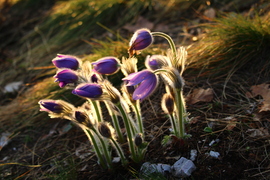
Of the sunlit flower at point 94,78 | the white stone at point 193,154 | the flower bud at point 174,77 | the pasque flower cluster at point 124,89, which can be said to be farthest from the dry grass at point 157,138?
the sunlit flower at point 94,78

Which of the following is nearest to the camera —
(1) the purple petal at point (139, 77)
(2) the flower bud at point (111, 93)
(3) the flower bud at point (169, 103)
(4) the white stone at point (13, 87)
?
(1) the purple petal at point (139, 77)

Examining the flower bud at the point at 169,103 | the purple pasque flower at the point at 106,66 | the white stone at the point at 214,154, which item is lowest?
the white stone at the point at 214,154

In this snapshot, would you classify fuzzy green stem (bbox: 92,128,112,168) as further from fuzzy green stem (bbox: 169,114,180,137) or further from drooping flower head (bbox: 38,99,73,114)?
fuzzy green stem (bbox: 169,114,180,137)

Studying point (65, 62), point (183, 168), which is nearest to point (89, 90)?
point (65, 62)

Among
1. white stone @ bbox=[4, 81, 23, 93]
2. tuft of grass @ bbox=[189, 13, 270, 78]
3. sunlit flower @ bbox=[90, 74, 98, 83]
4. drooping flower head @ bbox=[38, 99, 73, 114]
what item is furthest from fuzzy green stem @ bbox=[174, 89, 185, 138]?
white stone @ bbox=[4, 81, 23, 93]

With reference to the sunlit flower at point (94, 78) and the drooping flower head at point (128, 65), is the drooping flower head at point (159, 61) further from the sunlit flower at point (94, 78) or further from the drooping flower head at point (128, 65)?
the sunlit flower at point (94, 78)

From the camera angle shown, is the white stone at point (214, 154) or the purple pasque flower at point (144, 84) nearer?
the purple pasque flower at point (144, 84)

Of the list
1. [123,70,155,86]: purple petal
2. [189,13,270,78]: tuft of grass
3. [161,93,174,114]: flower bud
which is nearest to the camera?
[123,70,155,86]: purple petal
